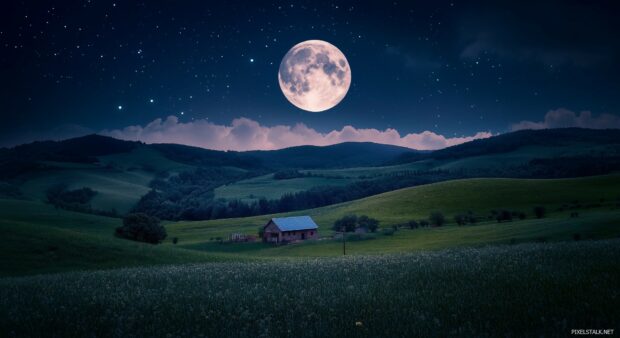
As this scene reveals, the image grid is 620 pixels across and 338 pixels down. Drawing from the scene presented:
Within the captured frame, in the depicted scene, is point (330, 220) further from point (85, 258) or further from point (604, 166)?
point (604, 166)

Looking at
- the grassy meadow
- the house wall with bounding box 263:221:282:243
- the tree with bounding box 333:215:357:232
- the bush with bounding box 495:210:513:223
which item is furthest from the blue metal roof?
the bush with bounding box 495:210:513:223

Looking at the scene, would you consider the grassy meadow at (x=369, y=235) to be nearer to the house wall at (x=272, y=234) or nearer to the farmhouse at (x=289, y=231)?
the farmhouse at (x=289, y=231)

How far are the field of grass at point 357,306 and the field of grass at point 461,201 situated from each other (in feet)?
264

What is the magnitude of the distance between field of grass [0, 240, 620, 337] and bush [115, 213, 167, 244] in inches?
2395

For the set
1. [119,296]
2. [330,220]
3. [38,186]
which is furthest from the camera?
[38,186]

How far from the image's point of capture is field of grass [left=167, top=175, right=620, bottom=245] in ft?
331

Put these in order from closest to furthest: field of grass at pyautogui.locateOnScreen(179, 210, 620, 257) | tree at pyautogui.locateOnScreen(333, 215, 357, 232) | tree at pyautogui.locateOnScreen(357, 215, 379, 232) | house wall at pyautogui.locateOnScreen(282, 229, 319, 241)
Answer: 1. field of grass at pyautogui.locateOnScreen(179, 210, 620, 257)
2. tree at pyautogui.locateOnScreen(357, 215, 379, 232)
3. house wall at pyautogui.locateOnScreen(282, 229, 319, 241)
4. tree at pyautogui.locateOnScreen(333, 215, 357, 232)

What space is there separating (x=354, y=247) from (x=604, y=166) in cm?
15072

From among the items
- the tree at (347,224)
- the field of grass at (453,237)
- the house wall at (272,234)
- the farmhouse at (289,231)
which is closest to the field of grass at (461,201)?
the tree at (347,224)

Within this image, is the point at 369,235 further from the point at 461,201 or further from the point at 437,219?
the point at 461,201

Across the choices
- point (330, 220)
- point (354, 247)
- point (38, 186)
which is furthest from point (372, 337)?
point (38, 186)

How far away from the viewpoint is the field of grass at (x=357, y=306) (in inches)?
337

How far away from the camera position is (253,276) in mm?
18703

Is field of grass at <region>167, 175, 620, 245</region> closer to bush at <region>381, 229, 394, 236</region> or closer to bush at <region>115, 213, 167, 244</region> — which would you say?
bush at <region>381, 229, 394, 236</region>
